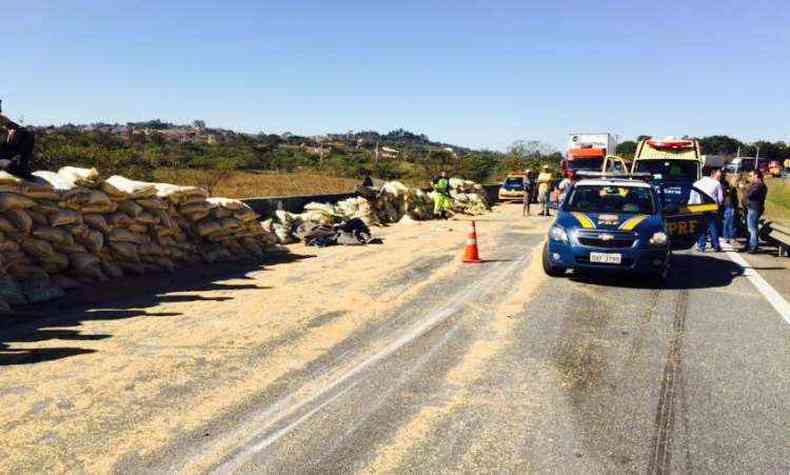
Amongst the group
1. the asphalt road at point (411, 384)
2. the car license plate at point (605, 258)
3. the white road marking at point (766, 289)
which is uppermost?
the car license plate at point (605, 258)

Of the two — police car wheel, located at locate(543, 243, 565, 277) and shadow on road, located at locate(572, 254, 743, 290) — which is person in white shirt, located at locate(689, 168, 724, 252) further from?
police car wheel, located at locate(543, 243, 565, 277)

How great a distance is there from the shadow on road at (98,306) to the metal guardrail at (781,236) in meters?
10.7

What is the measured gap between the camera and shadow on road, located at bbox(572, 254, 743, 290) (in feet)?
32.5

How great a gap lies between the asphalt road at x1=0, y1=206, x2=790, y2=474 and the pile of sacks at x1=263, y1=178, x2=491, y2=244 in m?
6.97

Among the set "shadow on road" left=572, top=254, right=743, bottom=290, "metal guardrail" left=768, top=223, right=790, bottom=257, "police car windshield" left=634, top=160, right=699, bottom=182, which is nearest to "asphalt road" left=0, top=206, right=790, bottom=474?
"shadow on road" left=572, top=254, right=743, bottom=290

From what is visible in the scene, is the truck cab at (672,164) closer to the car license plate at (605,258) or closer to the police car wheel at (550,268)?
the police car wheel at (550,268)

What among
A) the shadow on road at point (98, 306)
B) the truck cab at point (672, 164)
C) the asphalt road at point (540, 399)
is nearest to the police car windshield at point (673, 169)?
the truck cab at point (672, 164)

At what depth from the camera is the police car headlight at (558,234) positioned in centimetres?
984

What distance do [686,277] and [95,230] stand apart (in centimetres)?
974

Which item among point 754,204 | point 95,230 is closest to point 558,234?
point 754,204

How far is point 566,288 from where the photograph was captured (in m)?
9.43

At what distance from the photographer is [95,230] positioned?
32.9ft

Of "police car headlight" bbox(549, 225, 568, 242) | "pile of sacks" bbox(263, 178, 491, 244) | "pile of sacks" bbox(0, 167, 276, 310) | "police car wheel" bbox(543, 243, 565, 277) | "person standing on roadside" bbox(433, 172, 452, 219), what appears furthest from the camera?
"person standing on roadside" bbox(433, 172, 452, 219)

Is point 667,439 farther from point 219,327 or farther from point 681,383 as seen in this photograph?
point 219,327
